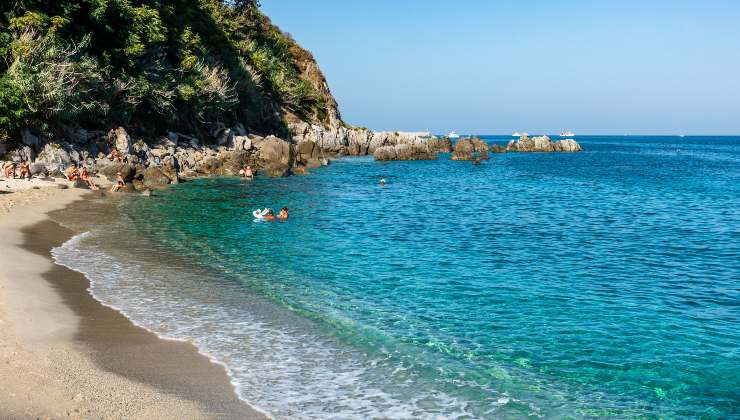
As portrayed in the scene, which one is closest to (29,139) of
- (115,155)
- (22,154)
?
(22,154)

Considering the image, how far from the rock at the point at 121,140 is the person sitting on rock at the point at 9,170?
491 inches

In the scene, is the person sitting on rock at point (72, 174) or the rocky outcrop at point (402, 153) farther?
the rocky outcrop at point (402, 153)

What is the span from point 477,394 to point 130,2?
5805 cm

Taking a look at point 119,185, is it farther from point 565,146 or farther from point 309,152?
point 565,146

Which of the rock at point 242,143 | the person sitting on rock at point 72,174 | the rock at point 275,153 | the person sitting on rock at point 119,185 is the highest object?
the rock at point 242,143

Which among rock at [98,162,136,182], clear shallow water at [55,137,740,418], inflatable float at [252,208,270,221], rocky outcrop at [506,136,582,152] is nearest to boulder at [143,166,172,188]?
rock at [98,162,136,182]

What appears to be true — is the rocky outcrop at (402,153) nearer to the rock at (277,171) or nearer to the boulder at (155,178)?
the rock at (277,171)

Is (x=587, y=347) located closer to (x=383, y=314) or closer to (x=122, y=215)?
(x=383, y=314)

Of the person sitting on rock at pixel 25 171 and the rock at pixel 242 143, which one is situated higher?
the rock at pixel 242 143

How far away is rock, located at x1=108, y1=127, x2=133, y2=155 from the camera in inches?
1966

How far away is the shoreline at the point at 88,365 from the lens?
905cm

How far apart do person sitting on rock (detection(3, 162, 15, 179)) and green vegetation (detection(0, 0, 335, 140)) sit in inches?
150

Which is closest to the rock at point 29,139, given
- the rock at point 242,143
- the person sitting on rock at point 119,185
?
the person sitting on rock at point 119,185

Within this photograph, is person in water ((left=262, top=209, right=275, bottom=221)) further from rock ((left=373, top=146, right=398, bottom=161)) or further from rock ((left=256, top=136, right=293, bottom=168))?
rock ((left=373, top=146, right=398, bottom=161))
